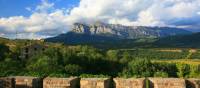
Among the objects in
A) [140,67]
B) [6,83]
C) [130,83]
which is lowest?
[140,67]

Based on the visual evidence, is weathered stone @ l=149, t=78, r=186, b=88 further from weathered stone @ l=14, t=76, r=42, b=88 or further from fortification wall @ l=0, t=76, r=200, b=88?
weathered stone @ l=14, t=76, r=42, b=88

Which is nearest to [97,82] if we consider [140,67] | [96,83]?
[96,83]

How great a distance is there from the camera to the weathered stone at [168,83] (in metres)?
10.6

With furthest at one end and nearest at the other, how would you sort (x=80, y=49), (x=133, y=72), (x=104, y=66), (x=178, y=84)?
(x=80, y=49) < (x=104, y=66) < (x=133, y=72) < (x=178, y=84)

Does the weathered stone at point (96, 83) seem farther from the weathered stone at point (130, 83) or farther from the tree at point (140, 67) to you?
the tree at point (140, 67)

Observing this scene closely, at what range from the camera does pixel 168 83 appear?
1073cm

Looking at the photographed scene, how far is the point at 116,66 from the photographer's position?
125 m

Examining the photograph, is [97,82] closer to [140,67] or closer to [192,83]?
[192,83]

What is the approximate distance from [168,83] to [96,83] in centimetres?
202

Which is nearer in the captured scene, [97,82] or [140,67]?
[97,82]

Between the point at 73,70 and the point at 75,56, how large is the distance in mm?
21313

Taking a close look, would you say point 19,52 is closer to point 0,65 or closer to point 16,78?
point 0,65

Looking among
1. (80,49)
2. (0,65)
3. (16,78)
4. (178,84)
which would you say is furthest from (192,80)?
(80,49)

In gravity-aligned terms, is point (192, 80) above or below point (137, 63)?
above
